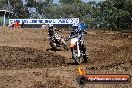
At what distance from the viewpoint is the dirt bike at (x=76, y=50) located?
15.2 m

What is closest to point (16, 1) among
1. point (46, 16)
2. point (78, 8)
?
point (46, 16)

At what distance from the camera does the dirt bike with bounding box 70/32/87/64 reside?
1524 centimetres

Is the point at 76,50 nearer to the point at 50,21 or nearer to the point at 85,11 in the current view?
the point at 50,21

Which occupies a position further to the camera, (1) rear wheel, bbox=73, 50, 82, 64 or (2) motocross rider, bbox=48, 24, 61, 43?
(2) motocross rider, bbox=48, 24, 61, 43

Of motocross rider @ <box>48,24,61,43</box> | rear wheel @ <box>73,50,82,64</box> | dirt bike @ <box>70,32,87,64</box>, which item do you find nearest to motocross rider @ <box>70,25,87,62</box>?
dirt bike @ <box>70,32,87,64</box>

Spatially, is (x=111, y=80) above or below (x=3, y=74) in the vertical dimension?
above

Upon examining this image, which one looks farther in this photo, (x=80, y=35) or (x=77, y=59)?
(x=80, y=35)

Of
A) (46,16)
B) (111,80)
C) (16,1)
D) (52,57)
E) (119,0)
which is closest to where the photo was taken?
(111,80)

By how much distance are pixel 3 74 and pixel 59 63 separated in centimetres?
461

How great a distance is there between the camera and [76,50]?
15602 millimetres

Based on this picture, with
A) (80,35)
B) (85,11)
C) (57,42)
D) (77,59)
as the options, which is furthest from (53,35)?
(85,11)

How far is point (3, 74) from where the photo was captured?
35.5ft

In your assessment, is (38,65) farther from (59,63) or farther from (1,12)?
(1,12)

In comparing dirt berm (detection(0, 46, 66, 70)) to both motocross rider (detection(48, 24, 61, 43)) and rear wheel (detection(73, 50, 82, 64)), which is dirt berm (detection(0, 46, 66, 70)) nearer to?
rear wheel (detection(73, 50, 82, 64))
